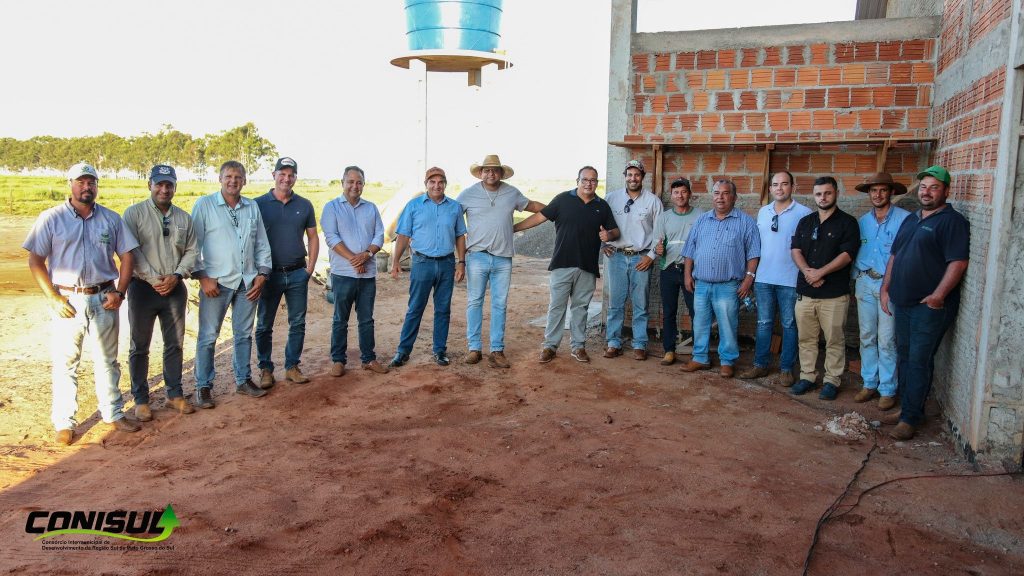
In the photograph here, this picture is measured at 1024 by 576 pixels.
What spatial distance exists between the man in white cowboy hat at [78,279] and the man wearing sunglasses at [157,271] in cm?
16

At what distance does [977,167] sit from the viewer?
523 centimetres

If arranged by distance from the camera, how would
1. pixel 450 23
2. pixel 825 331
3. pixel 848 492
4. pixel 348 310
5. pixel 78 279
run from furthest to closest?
pixel 450 23 < pixel 348 310 < pixel 825 331 < pixel 78 279 < pixel 848 492

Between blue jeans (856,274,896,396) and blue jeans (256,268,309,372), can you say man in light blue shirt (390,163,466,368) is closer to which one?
blue jeans (256,268,309,372)

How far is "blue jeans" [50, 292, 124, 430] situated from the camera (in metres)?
5.29

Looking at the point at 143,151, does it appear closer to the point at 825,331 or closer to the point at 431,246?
the point at 431,246

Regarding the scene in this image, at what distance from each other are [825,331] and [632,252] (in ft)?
6.42

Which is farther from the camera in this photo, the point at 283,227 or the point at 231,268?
the point at 283,227

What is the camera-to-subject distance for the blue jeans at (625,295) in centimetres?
751

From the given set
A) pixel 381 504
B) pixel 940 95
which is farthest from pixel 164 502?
pixel 940 95

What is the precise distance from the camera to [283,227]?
6.44m

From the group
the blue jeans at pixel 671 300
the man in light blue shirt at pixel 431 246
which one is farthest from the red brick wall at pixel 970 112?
the man in light blue shirt at pixel 431 246

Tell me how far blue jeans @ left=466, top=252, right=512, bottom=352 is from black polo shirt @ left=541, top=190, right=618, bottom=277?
0.52m

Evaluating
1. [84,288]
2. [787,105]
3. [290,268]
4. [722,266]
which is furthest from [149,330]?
[787,105]

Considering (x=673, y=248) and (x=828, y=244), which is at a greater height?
(x=828, y=244)
